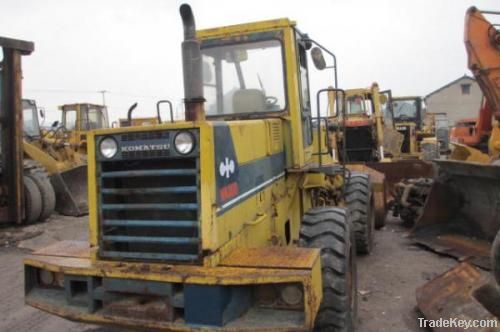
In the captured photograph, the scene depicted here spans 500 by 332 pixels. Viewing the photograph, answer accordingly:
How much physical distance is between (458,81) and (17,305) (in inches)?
2048

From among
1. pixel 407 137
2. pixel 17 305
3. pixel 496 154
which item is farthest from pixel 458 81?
pixel 17 305

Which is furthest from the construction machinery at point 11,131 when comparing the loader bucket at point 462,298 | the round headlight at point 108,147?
→ the loader bucket at point 462,298

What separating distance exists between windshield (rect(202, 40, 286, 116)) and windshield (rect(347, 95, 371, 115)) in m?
9.01

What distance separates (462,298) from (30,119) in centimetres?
1224

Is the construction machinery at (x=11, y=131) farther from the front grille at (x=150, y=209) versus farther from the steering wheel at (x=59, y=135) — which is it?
the front grille at (x=150, y=209)

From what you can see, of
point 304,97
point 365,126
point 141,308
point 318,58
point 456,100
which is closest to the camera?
point 141,308

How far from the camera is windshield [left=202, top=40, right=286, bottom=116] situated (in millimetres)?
4395

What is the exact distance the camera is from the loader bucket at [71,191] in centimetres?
1051

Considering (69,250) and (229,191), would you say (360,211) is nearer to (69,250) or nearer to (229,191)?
(229,191)

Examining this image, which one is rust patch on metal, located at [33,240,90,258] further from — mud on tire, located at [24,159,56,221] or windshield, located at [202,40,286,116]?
mud on tire, located at [24,159,56,221]

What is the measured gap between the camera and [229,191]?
3.19m

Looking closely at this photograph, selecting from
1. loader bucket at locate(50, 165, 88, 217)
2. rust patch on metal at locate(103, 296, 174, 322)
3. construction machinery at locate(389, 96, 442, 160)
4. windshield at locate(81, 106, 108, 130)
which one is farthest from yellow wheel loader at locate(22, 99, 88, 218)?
construction machinery at locate(389, 96, 442, 160)

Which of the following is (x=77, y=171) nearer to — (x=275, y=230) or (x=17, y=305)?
(x=17, y=305)

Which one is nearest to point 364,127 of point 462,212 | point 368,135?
point 368,135
